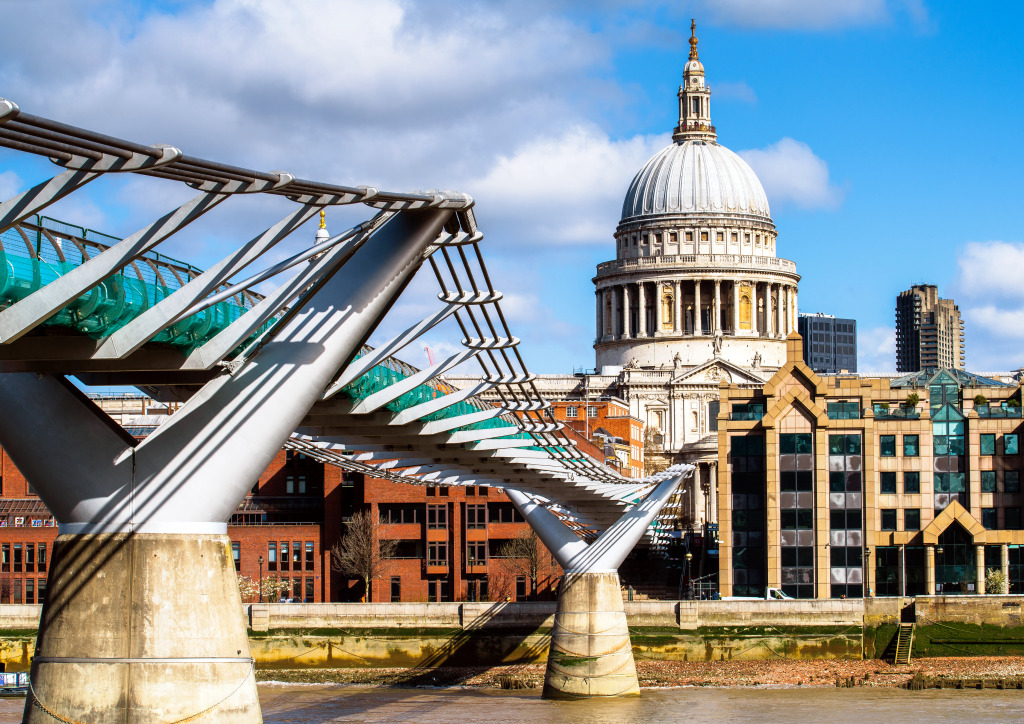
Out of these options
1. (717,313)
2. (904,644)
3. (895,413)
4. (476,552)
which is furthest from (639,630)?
(717,313)

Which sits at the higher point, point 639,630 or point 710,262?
point 710,262

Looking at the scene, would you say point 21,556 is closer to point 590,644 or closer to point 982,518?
point 590,644

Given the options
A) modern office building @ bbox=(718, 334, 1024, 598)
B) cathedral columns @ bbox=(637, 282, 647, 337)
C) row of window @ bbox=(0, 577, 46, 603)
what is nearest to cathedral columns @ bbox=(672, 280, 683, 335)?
cathedral columns @ bbox=(637, 282, 647, 337)

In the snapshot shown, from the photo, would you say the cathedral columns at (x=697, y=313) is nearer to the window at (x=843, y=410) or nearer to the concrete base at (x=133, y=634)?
the window at (x=843, y=410)

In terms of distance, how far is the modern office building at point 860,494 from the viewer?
6359 centimetres

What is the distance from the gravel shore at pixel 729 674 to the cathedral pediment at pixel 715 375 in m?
67.1

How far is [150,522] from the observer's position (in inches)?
863

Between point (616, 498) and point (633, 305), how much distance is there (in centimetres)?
8785

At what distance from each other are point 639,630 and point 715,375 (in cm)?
6782

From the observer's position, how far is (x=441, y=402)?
31484mm

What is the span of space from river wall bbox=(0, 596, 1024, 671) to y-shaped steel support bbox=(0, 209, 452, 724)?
38.3 metres

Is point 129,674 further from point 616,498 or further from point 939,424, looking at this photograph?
point 939,424

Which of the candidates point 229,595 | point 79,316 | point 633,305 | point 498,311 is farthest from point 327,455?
point 633,305

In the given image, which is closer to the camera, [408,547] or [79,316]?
[79,316]
